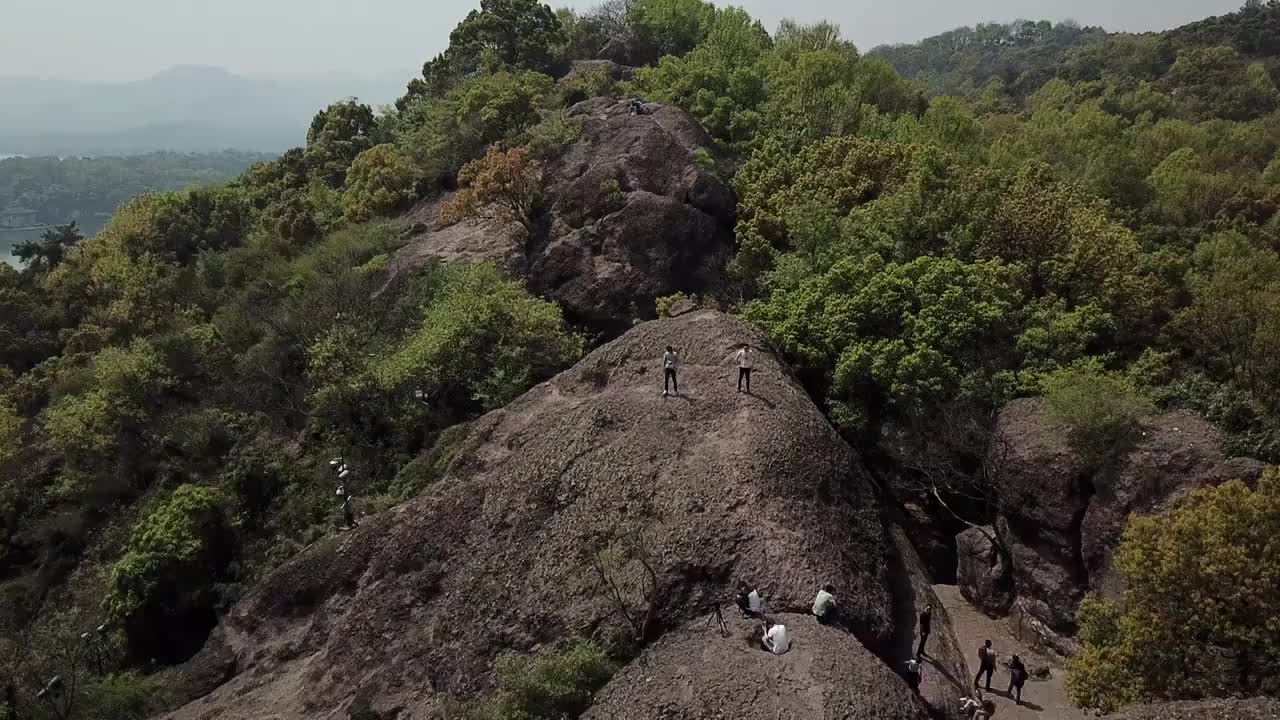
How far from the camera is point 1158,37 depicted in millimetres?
121625

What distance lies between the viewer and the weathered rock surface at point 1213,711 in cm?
1493

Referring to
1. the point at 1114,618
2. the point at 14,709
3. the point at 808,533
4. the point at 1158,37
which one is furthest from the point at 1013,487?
the point at 1158,37

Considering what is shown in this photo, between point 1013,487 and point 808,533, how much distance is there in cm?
967

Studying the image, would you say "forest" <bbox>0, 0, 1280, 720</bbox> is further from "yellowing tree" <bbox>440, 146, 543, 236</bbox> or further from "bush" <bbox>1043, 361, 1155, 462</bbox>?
"bush" <bbox>1043, 361, 1155, 462</bbox>

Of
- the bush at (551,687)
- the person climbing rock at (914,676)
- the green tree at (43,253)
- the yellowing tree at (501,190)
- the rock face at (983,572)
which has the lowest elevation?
the rock face at (983,572)

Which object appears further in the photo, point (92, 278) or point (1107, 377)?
point (92, 278)

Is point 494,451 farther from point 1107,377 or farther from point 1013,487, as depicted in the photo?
point 1107,377

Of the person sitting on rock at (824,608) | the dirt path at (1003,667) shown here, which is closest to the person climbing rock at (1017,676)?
the dirt path at (1003,667)

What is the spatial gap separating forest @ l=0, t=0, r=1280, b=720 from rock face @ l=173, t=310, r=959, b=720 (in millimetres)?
3896

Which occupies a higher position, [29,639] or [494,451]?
[494,451]

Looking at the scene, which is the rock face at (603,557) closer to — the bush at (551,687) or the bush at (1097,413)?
the bush at (551,687)

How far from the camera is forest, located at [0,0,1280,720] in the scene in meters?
29.7

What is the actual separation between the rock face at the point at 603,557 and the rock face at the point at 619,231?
10190 millimetres

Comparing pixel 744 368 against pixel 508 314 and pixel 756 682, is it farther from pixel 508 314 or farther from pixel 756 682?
pixel 508 314
